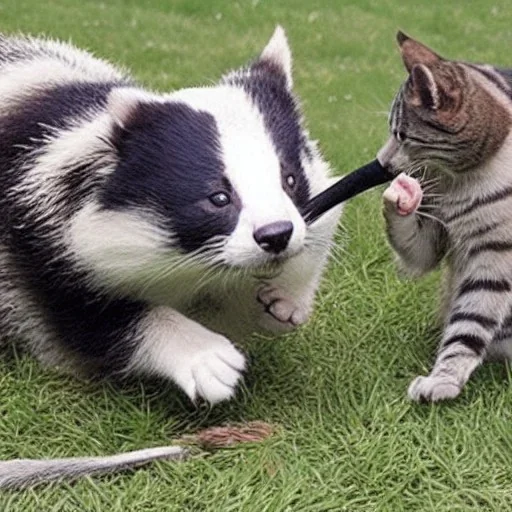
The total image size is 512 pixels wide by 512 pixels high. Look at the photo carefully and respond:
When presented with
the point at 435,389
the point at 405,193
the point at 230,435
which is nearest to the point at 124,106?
the point at 405,193

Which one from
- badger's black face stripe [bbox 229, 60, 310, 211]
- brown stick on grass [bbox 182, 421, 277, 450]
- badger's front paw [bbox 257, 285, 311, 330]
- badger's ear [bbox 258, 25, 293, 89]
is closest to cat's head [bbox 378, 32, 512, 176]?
badger's black face stripe [bbox 229, 60, 310, 211]

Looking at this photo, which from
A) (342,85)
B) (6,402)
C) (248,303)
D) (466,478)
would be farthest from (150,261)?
(342,85)

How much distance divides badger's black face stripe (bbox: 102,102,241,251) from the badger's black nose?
116 millimetres

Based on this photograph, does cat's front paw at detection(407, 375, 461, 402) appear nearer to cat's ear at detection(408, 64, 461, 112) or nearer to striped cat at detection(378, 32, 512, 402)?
striped cat at detection(378, 32, 512, 402)

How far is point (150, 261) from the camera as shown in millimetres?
3105

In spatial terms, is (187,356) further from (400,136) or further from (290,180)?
(400,136)

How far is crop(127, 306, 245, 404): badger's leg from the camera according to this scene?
313cm

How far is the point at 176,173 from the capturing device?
3078mm

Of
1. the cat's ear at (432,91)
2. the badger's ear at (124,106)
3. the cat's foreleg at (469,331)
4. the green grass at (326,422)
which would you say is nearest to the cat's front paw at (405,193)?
the cat's ear at (432,91)

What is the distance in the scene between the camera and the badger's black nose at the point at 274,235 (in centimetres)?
286

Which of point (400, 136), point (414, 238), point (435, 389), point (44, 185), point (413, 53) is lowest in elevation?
point (435, 389)

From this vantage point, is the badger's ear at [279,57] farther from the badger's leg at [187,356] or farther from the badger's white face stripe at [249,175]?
the badger's leg at [187,356]

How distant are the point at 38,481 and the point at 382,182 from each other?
4.15 feet

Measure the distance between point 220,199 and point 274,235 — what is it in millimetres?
212
